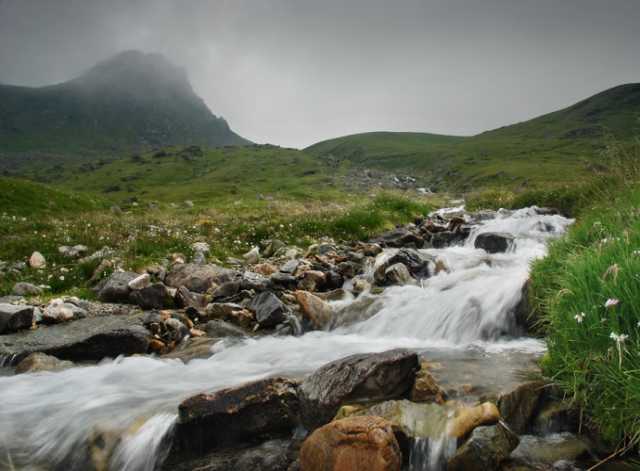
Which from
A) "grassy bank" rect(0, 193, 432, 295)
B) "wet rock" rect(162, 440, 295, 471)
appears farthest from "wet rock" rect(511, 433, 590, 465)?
"grassy bank" rect(0, 193, 432, 295)

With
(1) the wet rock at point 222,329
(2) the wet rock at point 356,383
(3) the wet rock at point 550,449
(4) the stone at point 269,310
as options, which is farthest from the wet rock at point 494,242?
(3) the wet rock at point 550,449

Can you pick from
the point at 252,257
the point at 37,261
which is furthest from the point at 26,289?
the point at 252,257

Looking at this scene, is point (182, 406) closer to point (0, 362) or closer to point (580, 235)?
point (0, 362)

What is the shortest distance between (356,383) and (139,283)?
789 cm

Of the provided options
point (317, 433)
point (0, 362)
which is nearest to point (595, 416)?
point (317, 433)

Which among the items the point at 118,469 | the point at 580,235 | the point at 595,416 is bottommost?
the point at 118,469

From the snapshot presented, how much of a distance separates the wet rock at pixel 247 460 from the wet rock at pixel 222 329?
4194 millimetres

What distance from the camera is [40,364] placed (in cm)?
734

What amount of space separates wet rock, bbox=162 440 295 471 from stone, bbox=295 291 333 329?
4.70 metres

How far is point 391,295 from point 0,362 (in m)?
8.04

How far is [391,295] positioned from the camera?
1080cm

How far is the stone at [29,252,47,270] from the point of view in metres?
12.8

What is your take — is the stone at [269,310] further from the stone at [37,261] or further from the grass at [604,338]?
the stone at [37,261]

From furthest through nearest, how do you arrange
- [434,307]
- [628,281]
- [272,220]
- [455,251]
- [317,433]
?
1. [272,220]
2. [455,251]
3. [434,307]
4. [317,433]
5. [628,281]
